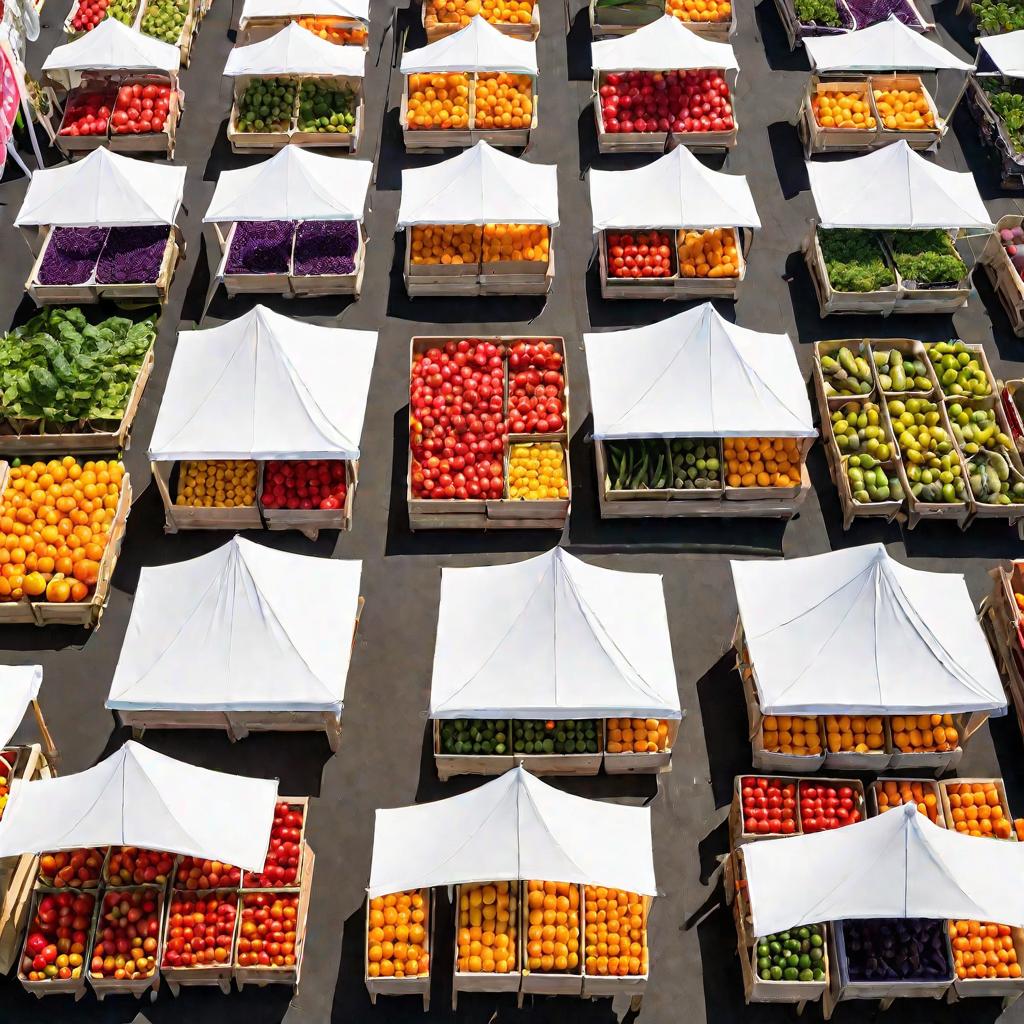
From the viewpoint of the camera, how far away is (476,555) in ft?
54.8

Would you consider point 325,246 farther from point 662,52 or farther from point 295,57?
point 662,52

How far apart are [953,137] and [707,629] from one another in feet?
44.8

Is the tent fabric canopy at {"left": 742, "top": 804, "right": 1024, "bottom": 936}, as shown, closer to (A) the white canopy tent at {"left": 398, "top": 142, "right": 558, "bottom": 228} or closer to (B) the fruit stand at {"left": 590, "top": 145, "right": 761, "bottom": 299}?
(B) the fruit stand at {"left": 590, "top": 145, "right": 761, "bottom": 299}

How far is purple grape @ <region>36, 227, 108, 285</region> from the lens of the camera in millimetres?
→ 18969

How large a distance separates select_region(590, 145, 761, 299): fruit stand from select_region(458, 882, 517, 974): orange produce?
36.6ft

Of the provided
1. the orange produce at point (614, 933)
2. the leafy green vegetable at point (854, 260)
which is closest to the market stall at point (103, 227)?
the leafy green vegetable at point (854, 260)

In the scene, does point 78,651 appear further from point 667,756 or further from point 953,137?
point 953,137

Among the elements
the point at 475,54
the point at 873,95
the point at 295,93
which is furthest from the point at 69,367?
the point at 873,95

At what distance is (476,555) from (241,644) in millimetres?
4196

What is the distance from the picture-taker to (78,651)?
51.6 feet

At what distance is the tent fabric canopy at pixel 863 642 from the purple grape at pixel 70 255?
Answer: 13.1 m

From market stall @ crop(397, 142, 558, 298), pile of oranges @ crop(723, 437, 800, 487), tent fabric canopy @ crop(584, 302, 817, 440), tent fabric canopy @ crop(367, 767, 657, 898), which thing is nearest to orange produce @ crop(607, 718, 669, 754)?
tent fabric canopy @ crop(367, 767, 657, 898)

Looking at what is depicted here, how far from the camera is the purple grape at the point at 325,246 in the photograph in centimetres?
1911

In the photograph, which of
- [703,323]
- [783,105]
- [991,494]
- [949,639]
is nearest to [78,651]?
[703,323]
